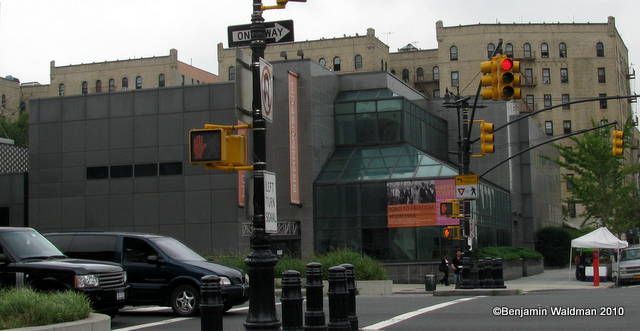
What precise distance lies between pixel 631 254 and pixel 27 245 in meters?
29.7

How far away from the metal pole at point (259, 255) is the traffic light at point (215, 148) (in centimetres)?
39

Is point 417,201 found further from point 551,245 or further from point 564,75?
point 564,75

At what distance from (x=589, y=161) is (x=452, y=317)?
145ft

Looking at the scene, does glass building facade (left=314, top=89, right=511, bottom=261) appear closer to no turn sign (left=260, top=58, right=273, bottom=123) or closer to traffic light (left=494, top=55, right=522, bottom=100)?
traffic light (left=494, top=55, right=522, bottom=100)

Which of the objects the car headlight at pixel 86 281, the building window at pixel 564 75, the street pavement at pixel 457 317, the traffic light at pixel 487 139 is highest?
the building window at pixel 564 75

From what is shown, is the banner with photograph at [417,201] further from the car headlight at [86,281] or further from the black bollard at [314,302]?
the black bollard at [314,302]

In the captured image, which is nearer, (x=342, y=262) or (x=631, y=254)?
(x=342, y=262)

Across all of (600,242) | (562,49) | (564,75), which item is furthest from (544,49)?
(600,242)

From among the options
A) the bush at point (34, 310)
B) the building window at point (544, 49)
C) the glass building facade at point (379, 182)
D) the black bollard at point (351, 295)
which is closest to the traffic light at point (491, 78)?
the black bollard at point (351, 295)

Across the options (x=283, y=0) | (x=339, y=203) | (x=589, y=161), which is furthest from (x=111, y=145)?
(x=283, y=0)

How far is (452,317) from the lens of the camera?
57.0ft

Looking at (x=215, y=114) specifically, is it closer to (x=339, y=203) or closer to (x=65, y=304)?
(x=339, y=203)

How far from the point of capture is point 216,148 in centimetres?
Answer: 1107

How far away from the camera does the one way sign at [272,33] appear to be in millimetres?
12102
